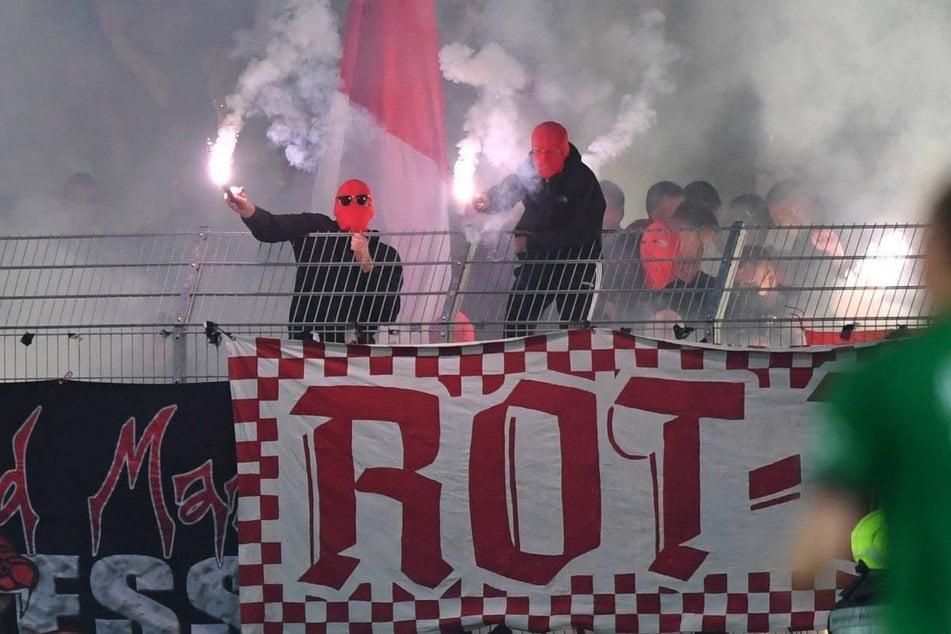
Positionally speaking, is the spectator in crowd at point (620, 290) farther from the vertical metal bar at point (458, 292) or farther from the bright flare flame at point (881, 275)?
the bright flare flame at point (881, 275)

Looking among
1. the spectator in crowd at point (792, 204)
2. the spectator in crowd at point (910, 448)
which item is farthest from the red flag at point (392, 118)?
the spectator in crowd at point (910, 448)

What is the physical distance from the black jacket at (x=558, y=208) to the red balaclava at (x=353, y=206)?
78cm

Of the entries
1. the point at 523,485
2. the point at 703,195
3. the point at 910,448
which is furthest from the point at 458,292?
the point at 703,195

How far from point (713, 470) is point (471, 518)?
1.07 m

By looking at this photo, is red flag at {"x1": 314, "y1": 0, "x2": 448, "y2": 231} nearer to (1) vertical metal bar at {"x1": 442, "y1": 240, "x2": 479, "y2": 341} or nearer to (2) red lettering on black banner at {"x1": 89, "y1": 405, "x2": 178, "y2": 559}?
(1) vertical metal bar at {"x1": 442, "y1": 240, "x2": 479, "y2": 341}

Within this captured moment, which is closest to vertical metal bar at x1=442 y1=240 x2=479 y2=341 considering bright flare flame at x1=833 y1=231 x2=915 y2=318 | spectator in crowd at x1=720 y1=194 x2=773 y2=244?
bright flare flame at x1=833 y1=231 x2=915 y2=318

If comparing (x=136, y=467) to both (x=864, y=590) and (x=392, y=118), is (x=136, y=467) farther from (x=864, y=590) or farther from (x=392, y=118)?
(x=392, y=118)

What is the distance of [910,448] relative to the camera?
2781 mm

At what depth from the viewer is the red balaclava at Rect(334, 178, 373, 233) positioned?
6.62m

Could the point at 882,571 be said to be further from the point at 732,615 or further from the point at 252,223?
the point at 252,223

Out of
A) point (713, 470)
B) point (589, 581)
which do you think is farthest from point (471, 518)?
point (713, 470)

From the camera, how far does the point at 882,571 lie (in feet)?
9.63

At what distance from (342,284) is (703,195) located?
21.7ft

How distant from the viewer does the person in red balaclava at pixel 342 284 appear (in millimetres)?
5980
